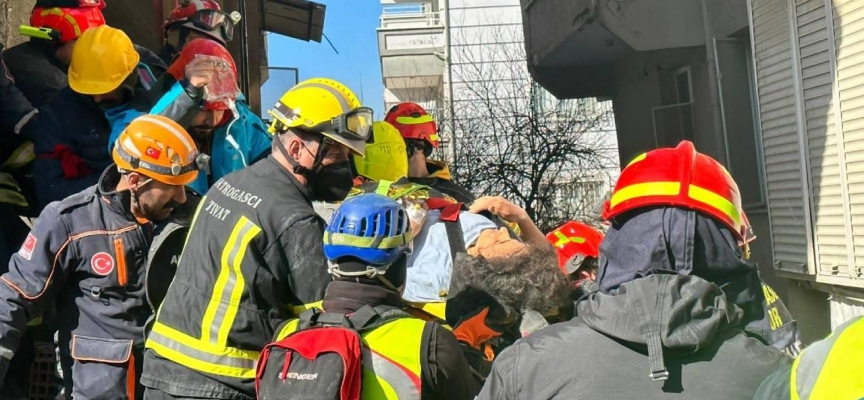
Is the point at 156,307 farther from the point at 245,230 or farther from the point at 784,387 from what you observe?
the point at 784,387

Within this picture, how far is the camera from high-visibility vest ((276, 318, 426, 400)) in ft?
8.41

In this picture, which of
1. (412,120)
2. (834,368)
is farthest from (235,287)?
(412,120)

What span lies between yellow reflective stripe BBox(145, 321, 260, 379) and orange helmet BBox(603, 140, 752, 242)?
4.94 ft

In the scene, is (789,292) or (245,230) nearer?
(245,230)

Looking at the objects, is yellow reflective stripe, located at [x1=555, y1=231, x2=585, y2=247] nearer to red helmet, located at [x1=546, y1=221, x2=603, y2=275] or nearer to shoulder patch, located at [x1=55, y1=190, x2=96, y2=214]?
red helmet, located at [x1=546, y1=221, x2=603, y2=275]

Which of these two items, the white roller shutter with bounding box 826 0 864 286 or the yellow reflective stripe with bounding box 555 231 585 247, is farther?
the white roller shutter with bounding box 826 0 864 286

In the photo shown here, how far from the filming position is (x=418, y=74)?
75.3 feet

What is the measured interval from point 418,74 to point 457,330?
20072mm

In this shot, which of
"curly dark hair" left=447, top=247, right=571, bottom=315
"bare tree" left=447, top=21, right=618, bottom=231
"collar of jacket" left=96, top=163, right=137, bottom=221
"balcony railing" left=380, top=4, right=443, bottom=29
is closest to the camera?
"curly dark hair" left=447, top=247, right=571, bottom=315

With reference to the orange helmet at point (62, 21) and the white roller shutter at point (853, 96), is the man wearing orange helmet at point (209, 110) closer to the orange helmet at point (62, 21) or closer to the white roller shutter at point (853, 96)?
the orange helmet at point (62, 21)

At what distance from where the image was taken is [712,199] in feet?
7.00

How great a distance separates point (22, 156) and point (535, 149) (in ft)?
37.7

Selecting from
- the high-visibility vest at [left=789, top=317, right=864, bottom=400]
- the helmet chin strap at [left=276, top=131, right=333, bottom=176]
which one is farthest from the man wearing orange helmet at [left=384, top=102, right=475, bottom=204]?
the high-visibility vest at [left=789, top=317, right=864, bottom=400]

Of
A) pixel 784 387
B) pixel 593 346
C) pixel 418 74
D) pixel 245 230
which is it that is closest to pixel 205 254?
pixel 245 230
